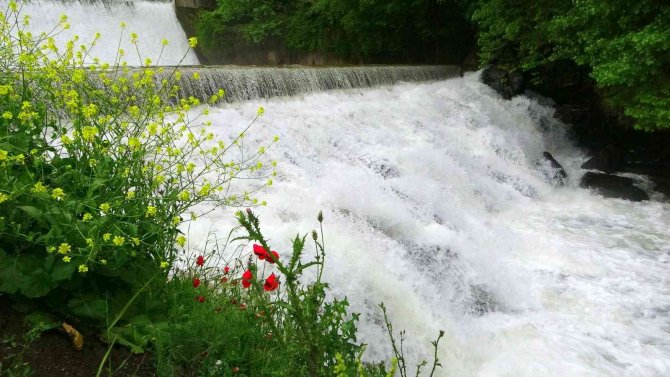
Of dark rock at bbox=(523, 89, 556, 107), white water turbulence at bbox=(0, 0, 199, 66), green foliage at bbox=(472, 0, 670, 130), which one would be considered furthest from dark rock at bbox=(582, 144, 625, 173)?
white water turbulence at bbox=(0, 0, 199, 66)

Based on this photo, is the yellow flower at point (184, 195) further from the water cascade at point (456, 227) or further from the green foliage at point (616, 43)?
the green foliage at point (616, 43)

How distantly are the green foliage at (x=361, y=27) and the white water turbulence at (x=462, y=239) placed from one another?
6.53 metres

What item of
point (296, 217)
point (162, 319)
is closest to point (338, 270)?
point (296, 217)

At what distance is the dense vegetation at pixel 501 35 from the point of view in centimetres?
711

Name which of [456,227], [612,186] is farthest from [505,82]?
Answer: [456,227]

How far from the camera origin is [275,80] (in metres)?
8.49

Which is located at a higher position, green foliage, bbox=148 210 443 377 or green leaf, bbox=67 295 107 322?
green leaf, bbox=67 295 107 322

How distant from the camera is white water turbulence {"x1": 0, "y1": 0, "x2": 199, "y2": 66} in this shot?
1488 centimetres

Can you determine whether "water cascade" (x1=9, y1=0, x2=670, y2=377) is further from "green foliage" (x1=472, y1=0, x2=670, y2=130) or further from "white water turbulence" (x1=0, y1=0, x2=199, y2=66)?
"white water turbulence" (x1=0, y1=0, x2=199, y2=66)

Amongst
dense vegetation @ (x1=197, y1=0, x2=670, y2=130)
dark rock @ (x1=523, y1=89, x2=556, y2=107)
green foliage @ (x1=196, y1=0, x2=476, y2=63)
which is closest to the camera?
dense vegetation @ (x1=197, y1=0, x2=670, y2=130)

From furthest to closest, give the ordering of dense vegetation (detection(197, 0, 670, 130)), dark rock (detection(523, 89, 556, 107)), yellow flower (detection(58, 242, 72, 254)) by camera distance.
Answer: dark rock (detection(523, 89, 556, 107))
dense vegetation (detection(197, 0, 670, 130))
yellow flower (detection(58, 242, 72, 254))

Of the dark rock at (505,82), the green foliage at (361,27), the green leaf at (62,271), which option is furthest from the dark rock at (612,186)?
the green leaf at (62,271)

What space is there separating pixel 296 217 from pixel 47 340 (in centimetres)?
274

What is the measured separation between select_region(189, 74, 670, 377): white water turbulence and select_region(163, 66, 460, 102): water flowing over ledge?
44 centimetres
